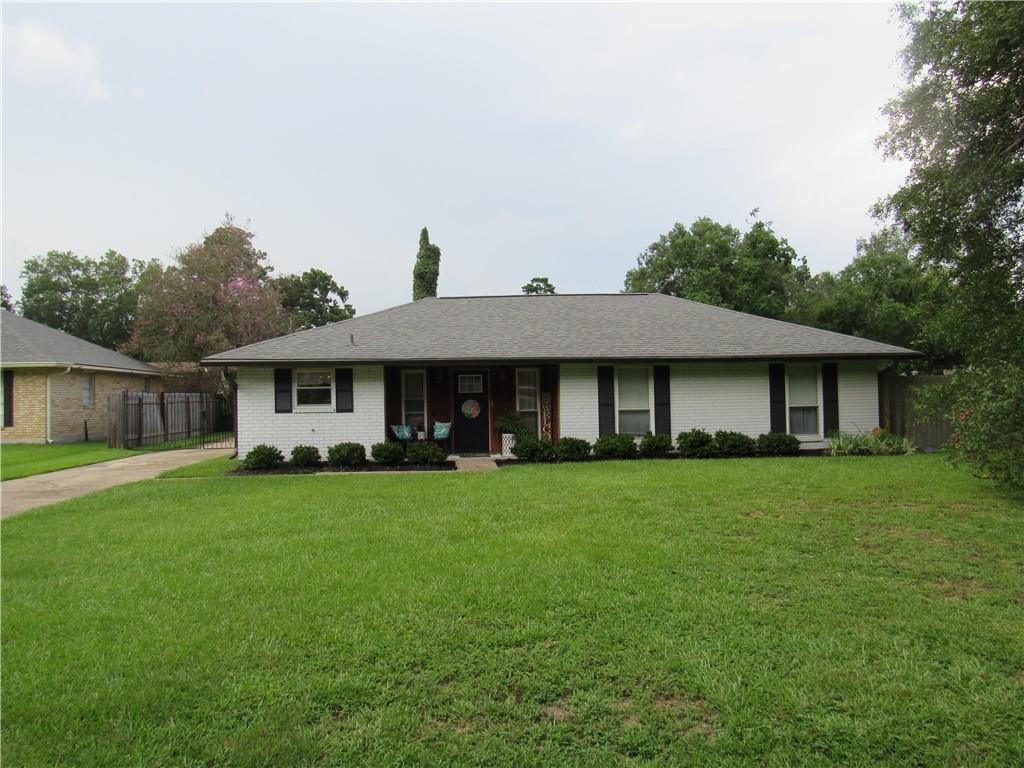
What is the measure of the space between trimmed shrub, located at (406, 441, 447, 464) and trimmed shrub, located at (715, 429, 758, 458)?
6.19 m

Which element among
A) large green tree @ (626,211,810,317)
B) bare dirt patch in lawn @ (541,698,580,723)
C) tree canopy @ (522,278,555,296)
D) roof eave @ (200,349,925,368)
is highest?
tree canopy @ (522,278,555,296)

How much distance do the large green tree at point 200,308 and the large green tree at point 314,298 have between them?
15.5m

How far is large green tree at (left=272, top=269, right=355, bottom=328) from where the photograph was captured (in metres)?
40.8

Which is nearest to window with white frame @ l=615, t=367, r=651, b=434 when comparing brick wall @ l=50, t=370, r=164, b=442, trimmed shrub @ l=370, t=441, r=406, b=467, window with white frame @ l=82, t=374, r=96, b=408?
trimmed shrub @ l=370, t=441, r=406, b=467

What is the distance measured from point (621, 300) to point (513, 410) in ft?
19.2

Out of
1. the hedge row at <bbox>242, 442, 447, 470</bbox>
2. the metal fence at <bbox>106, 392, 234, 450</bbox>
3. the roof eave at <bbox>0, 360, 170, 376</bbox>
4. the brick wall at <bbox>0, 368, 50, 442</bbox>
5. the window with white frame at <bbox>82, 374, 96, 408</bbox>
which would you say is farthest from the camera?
the window with white frame at <bbox>82, 374, 96, 408</bbox>

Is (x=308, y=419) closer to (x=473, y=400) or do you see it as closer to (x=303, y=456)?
(x=303, y=456)

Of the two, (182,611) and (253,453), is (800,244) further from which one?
(182,611)

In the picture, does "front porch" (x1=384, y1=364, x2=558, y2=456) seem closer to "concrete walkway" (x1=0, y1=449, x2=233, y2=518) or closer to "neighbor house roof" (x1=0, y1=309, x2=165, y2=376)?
"concrete walkway" (x1=0, y1=449, x2=233, y2=518)

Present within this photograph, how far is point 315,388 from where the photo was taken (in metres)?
12.4

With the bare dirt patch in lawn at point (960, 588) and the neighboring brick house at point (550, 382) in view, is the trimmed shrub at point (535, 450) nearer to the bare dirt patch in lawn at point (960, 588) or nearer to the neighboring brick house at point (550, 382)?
the neighboring brick house at point (550, 382)

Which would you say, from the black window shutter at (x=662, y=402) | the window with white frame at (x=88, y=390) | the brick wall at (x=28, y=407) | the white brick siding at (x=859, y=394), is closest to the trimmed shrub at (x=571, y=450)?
the black window shutter at (x=662, y=402)

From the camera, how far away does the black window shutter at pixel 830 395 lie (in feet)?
42.2

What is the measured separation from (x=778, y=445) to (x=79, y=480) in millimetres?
14361
